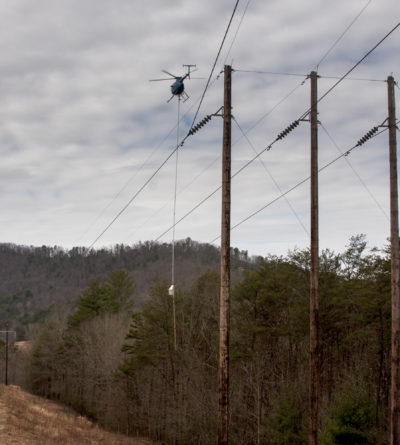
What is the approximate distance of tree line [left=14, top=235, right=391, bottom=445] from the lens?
80.3 feet

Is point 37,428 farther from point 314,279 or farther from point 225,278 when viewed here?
point 314,279

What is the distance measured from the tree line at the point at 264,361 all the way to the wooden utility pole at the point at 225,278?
9.96 m

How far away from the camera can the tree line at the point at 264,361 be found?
2447 cm

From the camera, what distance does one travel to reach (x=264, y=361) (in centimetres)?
3494

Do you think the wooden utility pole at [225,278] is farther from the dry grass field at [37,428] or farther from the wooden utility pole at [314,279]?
the dry grass field at [37,428]

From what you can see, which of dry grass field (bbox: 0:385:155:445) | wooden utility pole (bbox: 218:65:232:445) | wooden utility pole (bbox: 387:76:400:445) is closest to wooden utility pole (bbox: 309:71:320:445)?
wooden utility pole (bbox: 387:76:400:445)

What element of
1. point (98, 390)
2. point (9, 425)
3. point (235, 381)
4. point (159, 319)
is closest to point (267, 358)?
point (235, 381)

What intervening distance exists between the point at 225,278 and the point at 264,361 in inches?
978

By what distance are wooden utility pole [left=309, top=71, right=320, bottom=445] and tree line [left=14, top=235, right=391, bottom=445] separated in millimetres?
8037

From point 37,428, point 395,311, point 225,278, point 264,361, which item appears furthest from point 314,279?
point 264,361

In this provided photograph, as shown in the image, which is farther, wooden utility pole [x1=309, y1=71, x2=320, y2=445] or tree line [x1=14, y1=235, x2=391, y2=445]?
tree line [x1=14, y1=235, x2=391, y2=445]

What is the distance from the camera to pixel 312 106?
13625 millimetres

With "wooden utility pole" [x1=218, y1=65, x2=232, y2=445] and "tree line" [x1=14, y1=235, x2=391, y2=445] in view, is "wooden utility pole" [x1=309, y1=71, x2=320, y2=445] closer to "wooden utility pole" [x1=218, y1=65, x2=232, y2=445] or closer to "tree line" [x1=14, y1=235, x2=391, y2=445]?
"wooden utility pole" [x1=218, y1=65, x2=232, y2=445]

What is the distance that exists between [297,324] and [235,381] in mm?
6501
